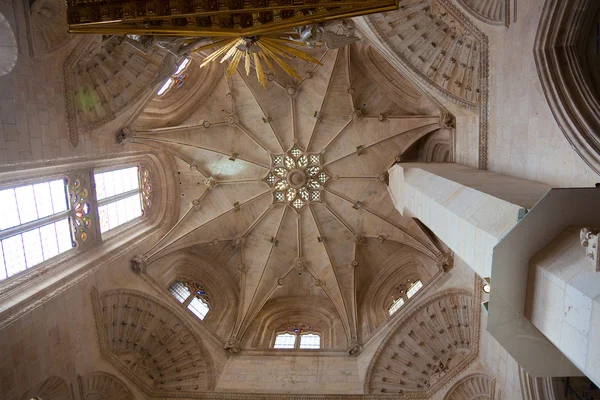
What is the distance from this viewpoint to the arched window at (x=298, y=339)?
13.2 m

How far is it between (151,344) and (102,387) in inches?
71.9

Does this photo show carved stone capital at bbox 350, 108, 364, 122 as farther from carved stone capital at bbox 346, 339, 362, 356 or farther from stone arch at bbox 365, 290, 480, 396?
carved stone capital at bbox 346, 339, 362, 356

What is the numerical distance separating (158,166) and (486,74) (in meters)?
10.5

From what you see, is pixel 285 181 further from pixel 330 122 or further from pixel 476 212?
pixel 476 212

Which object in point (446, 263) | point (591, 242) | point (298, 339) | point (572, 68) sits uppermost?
point (446, 263)

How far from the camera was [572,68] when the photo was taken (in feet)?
18.5

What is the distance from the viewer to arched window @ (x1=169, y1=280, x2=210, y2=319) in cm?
1342

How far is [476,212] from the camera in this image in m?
5.20

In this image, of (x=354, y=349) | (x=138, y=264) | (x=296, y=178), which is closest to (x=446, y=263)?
(x=354, y=349)

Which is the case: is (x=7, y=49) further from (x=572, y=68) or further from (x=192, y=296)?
(x=192, y=296)

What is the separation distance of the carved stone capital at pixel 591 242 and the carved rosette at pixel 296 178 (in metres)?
12.3

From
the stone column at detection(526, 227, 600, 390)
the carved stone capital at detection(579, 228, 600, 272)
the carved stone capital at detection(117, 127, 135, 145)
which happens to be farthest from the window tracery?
the carved stone capital at detection(579, 228, 600, 272)

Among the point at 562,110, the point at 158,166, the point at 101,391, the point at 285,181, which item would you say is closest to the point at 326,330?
the point at 285,181

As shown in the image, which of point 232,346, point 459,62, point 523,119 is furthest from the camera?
point 232,346
